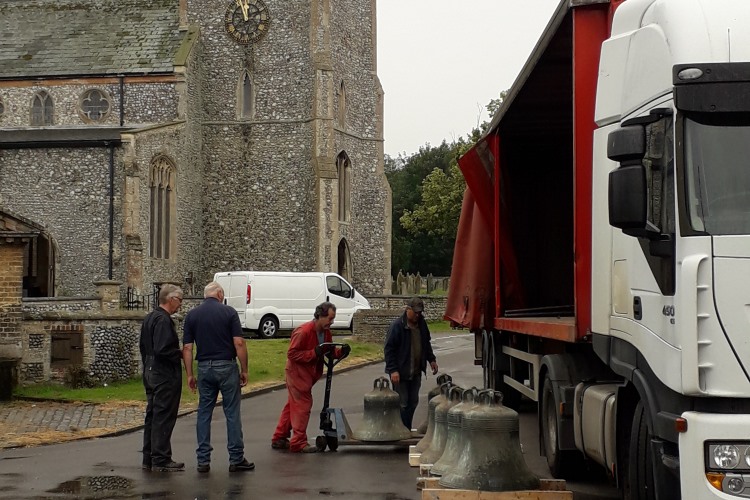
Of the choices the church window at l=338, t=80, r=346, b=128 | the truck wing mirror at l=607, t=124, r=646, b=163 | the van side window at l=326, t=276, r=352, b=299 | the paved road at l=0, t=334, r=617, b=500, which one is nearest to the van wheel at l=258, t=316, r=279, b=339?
the van side window at l=326, t=276, r=352, b=299

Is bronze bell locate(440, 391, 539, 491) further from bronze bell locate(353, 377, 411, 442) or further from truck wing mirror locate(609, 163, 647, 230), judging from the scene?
bronze bell locate(353, 377, 411, 442)

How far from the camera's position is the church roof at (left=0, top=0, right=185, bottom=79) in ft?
139

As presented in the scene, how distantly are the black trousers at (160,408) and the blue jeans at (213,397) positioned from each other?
380mm

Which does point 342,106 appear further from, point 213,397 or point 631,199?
point 631,199

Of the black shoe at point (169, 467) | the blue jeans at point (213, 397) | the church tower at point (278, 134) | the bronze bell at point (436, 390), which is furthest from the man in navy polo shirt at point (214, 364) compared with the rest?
the church tower at point (278, 134)

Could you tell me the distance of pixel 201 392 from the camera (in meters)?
A: 11.7

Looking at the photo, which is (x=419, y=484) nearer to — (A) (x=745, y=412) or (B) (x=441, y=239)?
(A) (x=745, y=412)

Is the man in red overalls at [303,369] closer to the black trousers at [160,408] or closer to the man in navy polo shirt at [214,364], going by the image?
the man in navy polo shirt at [214,364]

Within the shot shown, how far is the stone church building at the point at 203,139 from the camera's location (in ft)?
132

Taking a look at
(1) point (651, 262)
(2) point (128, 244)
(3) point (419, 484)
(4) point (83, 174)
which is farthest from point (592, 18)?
(4) point (83, 174)

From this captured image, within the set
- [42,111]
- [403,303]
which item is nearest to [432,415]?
[403,303]

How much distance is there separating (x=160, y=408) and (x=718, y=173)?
7101mm

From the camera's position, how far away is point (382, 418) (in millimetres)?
13062

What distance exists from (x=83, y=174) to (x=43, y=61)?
235 inches
